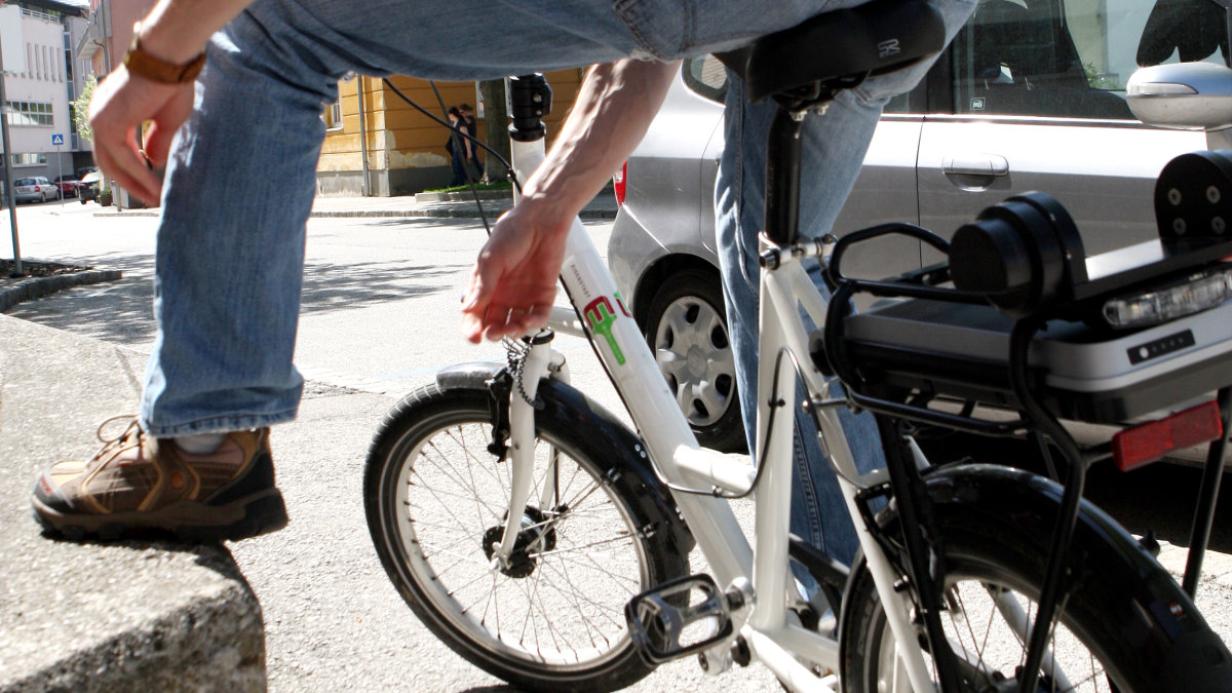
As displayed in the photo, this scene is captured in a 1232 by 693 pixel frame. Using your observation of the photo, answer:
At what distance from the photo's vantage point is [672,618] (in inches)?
86.8

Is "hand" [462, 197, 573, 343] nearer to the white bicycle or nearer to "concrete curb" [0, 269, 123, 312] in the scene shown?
the white bicycle

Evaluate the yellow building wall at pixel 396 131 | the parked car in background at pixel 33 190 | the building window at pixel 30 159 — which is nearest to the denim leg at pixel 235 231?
the yellow building wall at pixel 396 131

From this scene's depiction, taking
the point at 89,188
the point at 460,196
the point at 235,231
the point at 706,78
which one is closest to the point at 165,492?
the point at 235,231

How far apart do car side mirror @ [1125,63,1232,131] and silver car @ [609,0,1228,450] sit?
0.41m

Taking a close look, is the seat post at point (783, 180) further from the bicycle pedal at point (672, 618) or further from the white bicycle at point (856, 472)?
the bicycle pedal at point (672, 618)

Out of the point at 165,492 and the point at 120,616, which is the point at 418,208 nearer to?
the point at 165,492

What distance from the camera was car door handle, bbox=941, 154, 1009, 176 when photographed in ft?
13.6

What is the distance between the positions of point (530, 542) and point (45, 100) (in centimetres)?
9555

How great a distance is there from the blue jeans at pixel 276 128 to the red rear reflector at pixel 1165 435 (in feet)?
2.09

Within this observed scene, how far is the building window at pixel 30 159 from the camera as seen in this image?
8426 centimetres

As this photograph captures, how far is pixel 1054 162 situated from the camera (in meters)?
4.06

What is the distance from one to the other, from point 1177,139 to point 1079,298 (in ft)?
9.48

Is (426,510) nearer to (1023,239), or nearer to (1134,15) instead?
(1023,239)

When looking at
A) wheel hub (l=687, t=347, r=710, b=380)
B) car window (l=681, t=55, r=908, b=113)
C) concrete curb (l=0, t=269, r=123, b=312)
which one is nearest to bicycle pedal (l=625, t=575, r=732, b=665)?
wheel hub (l=687, t=347, r=710, b=380)
